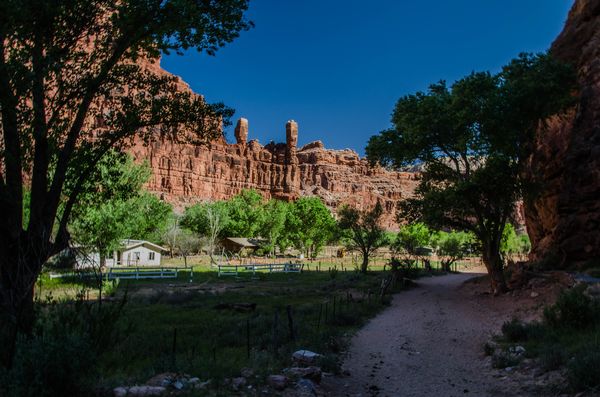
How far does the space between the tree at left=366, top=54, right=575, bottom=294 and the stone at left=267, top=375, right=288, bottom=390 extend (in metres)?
15.9

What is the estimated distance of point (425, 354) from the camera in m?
11.5

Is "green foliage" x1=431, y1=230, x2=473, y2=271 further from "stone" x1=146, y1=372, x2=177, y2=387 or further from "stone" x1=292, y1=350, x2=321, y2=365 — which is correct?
"stone" x1=146, y1=372, x2=177, y2=387

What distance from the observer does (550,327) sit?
471 inches

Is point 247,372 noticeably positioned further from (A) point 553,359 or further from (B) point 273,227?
(B) point 273,227

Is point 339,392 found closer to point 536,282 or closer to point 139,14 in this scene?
point 139,14

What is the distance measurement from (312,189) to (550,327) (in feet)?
542

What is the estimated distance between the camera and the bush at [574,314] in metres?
11.5

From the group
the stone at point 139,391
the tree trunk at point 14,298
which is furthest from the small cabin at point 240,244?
the stone at point 139,391

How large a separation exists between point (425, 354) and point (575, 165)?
56.5 ft

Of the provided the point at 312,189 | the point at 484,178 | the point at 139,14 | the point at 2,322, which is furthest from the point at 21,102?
the point at 312,189

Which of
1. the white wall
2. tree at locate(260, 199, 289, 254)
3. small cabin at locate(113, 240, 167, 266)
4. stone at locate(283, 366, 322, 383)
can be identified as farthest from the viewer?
tree at locate(260, 199, 289, 254)

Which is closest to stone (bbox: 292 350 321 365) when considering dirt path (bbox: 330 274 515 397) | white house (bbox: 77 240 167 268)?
dirt path (bbox: 330 274 515 397)

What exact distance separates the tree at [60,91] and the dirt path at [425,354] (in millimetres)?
7101

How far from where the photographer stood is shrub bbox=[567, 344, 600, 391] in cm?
714
